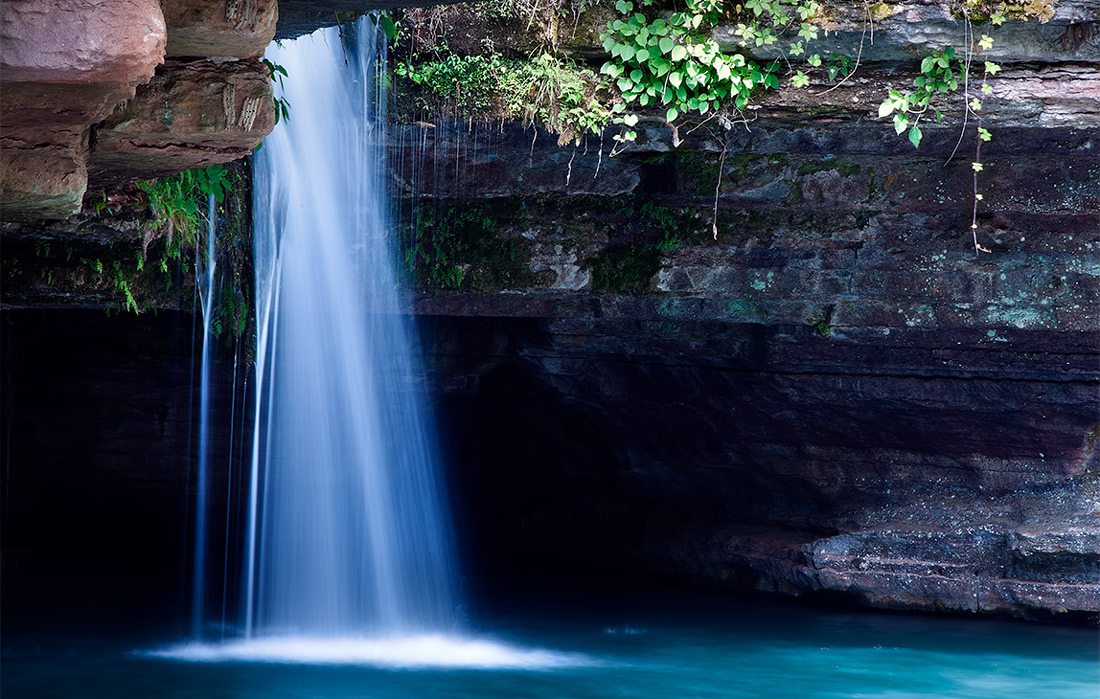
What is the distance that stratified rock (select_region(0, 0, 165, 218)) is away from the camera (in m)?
2.45

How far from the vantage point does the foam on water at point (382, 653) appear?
7887mm

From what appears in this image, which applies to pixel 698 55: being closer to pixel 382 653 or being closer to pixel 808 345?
pixel 808 345

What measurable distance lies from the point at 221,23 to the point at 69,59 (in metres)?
0.58

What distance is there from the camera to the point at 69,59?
8.23 feet

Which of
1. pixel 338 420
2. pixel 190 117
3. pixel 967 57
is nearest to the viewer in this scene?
pixel 190 117

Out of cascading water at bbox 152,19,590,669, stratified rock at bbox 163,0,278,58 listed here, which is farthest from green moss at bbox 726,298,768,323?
stratified rock at bbox 163,0,278,58

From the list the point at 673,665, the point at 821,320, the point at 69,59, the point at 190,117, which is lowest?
the point at 673,665

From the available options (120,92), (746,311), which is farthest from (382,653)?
(120,92)

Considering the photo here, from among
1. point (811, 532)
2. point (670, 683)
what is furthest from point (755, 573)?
point (670, 683)

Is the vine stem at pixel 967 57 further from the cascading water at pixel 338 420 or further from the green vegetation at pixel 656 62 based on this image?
the cascading water at pixel 338 420

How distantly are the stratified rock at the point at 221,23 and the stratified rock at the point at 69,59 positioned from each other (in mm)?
317

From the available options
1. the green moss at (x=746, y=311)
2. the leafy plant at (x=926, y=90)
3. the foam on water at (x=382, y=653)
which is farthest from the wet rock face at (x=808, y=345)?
the foam on water at (x=382, y=653)

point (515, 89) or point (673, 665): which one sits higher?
point (515, 89)

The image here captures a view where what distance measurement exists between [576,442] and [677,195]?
4.36 metres
